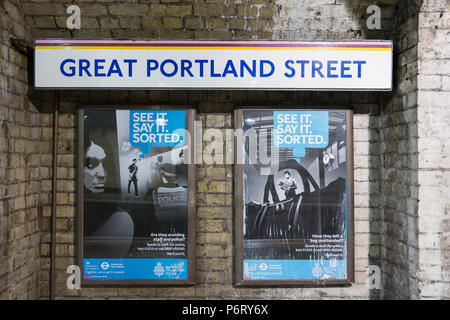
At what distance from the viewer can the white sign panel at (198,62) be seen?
11.8 ft

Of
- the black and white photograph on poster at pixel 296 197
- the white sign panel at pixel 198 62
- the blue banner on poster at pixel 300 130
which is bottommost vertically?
the black and white photograph on poster at pixel 296 197

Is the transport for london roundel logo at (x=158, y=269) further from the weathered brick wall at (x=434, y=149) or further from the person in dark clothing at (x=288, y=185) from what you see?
the weathered brick wall at (x=434, y=149)

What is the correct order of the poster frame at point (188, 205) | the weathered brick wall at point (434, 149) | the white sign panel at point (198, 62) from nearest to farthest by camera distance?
the weathered brick wall at point (434, 149)
the white sign panel at point (198, 62)
the poster frame at point (188, 205)

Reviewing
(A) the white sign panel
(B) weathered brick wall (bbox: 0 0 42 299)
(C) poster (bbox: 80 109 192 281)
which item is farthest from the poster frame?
(B) weathered brick wall (bbox: 0 0 42 299)

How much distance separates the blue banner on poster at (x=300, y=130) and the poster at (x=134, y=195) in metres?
0.97

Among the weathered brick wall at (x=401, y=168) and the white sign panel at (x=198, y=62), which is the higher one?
the white sign panel at (x=198, y=62)

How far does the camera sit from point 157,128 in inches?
153

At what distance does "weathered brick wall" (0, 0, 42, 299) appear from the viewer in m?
3.40

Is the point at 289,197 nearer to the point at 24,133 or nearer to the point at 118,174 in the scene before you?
the point at 118,174

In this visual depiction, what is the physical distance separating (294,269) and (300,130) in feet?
4.72

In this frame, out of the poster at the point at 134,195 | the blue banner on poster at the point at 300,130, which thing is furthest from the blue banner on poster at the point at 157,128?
the blue banner on poster at the point at 300,130

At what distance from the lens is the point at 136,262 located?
3.87 m

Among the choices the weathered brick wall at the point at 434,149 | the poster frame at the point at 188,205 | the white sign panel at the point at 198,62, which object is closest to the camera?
the weathered brick wall at the point at 434,149

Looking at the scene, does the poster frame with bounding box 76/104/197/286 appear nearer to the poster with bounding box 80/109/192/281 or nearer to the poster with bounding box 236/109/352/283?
the poster with bounding box 80/109/192/281
